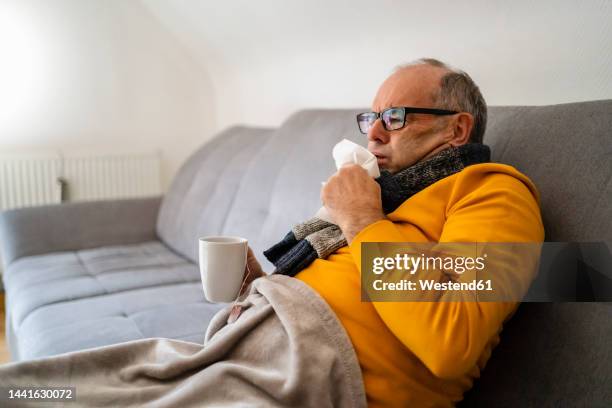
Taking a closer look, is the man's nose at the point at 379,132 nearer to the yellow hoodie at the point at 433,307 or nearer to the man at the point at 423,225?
the man at the point at 423,225

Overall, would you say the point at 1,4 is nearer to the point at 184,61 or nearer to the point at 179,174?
the point at 184,61

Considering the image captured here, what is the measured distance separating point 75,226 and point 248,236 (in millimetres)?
1021

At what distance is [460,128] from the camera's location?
1.13 m

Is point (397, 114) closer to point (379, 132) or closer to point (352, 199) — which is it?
point (379, 132)

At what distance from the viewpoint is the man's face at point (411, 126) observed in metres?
1.13

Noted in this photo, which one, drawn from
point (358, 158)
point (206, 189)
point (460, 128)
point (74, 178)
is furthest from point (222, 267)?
point (74, 178)

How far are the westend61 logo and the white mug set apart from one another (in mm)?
266

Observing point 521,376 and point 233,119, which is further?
point 233,119

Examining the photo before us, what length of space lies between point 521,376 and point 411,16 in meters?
1.17

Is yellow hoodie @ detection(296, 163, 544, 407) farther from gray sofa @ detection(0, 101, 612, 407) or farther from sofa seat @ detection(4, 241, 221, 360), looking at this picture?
sofa seat @ detection(4, 241, 221, 360)

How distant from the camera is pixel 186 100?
3564 millimetres

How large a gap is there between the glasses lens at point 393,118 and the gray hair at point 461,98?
7 centimetres

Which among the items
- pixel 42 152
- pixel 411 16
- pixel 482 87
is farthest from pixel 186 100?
pixel 482 87

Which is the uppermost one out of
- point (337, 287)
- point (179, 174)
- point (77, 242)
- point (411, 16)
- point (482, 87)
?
point (411, 16)
